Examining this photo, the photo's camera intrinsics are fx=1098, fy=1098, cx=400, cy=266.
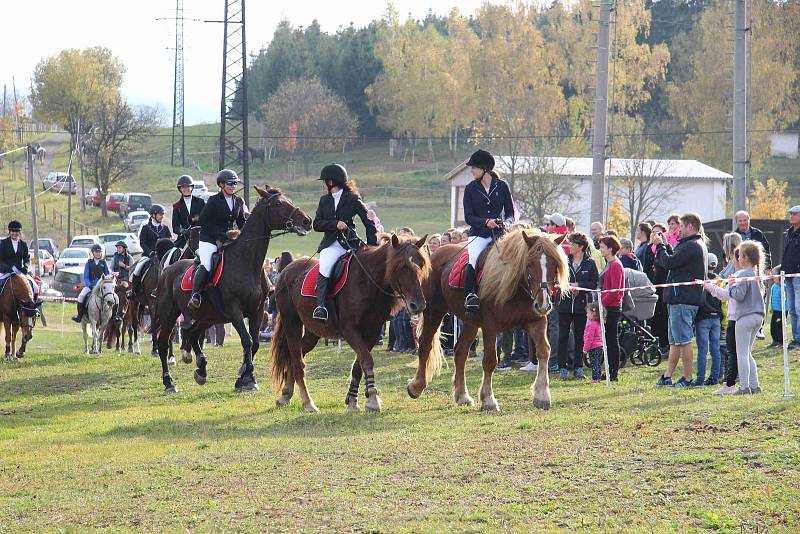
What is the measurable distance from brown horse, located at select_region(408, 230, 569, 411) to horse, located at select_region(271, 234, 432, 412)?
46cm

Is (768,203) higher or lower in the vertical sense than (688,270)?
higher

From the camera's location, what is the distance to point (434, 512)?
26.0 ft

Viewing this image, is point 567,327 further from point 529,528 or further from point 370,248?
point 529,528

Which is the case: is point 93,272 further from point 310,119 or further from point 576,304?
point 310,119

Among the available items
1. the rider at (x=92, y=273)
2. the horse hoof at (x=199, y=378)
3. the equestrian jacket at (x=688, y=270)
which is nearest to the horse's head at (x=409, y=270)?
the equestrian jacket at (x=688, y=270)

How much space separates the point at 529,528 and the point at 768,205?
5389 centimetres

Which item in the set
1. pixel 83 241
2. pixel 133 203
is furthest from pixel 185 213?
pixel 133 203

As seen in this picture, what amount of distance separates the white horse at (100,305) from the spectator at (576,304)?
1256cm

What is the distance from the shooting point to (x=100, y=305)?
2569cm

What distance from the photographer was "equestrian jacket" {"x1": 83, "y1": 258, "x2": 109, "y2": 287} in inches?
1040

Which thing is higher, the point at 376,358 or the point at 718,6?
the point at 718,6

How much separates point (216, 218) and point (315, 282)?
315 cm

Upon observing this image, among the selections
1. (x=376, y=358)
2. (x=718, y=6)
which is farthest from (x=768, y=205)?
(x=376, y=358)

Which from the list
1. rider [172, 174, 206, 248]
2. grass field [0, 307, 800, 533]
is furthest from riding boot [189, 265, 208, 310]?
rider [172, 174, 206, 248]
